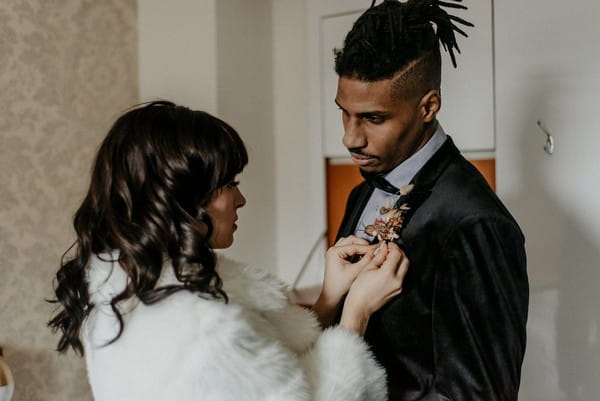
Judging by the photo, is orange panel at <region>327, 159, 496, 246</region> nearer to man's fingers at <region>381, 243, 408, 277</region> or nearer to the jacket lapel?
the jacket lapel

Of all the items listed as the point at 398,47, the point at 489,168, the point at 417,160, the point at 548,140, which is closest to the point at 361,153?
the point at 417,160

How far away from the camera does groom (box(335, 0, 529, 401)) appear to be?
1138 mm

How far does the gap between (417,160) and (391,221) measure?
15cm

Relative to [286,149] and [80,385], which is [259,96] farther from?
[80,385]

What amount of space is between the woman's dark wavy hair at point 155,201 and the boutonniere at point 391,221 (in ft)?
1.09

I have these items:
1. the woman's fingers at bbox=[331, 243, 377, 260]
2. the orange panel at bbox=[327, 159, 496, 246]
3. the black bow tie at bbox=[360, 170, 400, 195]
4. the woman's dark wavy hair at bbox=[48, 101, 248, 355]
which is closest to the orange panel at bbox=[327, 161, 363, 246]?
the orange panel at bbox=[327, 159, 496, 246]

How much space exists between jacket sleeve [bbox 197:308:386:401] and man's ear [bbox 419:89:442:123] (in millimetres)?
461

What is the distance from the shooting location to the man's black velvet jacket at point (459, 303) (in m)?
1.14

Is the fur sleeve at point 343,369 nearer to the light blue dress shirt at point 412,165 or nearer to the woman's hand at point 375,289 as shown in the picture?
the woman's hand at point 375,289

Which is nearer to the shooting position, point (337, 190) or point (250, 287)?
point (250, 287)

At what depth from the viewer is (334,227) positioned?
2621mm

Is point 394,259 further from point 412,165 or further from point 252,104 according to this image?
point 252,104

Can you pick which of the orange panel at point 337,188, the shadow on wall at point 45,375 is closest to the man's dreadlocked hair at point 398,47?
the orange panel at point 337,188

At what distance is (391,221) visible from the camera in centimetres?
125
